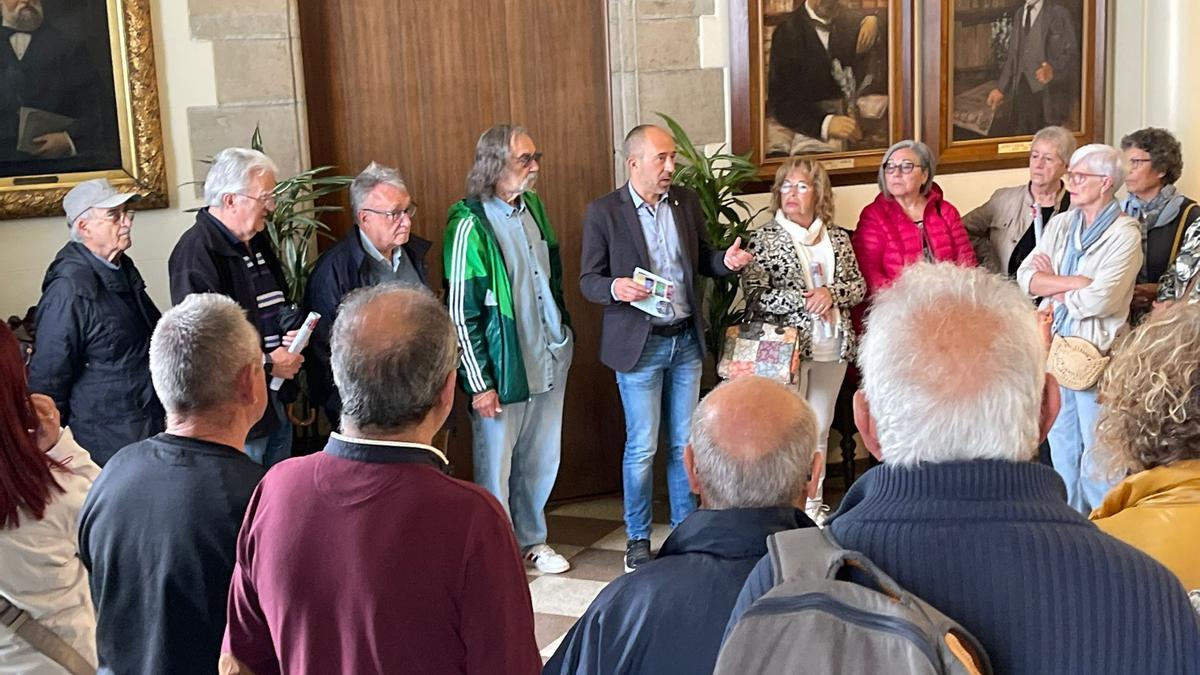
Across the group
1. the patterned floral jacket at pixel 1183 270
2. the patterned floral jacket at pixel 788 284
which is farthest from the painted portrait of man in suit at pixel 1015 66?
the patterned floral jacket at pixel 1183 270

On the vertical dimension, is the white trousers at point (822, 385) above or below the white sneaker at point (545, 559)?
above

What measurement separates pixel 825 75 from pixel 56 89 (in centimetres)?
355

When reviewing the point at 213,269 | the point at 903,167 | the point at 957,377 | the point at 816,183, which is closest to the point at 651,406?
the point at 816,183

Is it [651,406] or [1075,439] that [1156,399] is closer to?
[1075,439]

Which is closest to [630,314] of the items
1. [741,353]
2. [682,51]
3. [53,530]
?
[741,353]

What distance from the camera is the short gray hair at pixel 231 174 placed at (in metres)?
4.39

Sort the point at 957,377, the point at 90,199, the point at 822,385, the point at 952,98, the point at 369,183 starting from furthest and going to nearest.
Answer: the point at 952,98, the point at 822,385, the point at 369,183, the point at 90,199, the point at 957,377

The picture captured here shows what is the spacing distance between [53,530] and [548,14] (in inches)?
158

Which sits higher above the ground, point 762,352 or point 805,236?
point 805,236

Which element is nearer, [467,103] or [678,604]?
[678,604]

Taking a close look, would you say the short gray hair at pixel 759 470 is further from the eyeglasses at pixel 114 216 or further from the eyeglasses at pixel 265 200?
the eyeglasses at pixel 114 216

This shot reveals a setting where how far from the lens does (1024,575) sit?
1466mm

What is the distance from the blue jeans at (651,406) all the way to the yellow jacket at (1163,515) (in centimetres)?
304

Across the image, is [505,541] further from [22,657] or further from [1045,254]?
[1045,254]
